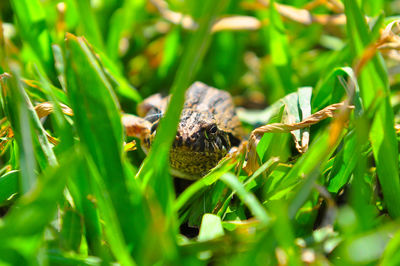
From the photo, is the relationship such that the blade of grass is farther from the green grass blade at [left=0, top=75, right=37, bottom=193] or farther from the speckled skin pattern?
the green grass blade at [left=0, top=75, right=37, bottom=193]

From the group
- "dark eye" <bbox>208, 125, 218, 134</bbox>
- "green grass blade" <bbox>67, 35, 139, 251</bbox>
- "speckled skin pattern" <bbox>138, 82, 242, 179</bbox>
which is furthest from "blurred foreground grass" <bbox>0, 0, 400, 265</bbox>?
"dark eye" <bbox>208, 125, 218, 134</bbox>

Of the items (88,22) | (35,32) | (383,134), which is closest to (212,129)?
(383,134)

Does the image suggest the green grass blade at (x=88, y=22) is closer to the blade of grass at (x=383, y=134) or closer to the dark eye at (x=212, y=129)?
the dark eye at (x=212, y=129)

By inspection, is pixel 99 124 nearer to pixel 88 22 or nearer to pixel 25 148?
pixel 25 148

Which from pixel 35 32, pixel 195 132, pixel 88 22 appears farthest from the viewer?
pixel 88 22

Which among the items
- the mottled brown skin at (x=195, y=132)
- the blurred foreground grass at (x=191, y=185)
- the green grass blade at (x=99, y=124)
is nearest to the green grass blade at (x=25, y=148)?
the blurred foreground grass at (x=191, y=185)

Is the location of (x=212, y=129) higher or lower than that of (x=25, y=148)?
lower

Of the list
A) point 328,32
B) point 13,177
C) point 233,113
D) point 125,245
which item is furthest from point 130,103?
point 328,32

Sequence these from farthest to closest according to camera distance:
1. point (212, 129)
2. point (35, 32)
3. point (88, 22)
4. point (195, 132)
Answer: point (88, 22) → point (35, 32) → point (212, 129) → point (195, 132)

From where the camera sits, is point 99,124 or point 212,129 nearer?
point 99,124
